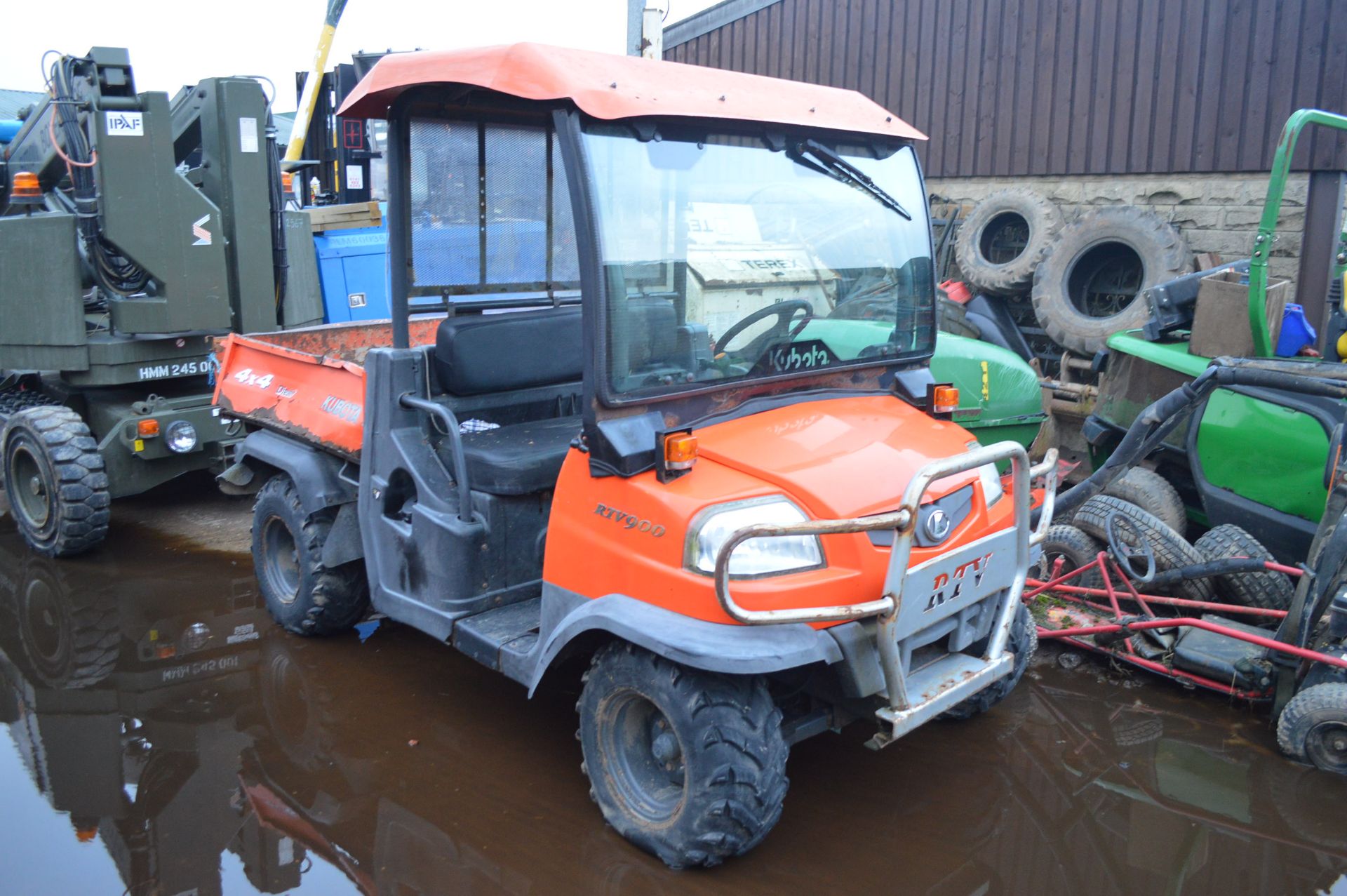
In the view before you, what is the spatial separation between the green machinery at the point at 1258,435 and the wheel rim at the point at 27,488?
20.2ft

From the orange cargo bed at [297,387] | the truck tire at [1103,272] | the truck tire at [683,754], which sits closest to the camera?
the truck tire at [683,754]

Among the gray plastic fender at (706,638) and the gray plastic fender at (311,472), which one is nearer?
the gray plastic fender at (706,638)

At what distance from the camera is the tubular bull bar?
2814 mm

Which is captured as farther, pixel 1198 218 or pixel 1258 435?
pixel 1198 218

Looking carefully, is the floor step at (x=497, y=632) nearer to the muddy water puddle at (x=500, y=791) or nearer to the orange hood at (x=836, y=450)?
the muddy water puddle at (x=500, y=791)

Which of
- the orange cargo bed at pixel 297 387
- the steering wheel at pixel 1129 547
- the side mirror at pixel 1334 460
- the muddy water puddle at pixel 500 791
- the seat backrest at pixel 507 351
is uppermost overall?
the seat backrest at pixel 507 351

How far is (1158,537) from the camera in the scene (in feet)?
16.0

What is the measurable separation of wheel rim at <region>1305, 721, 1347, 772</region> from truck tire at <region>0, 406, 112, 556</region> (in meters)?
5.92

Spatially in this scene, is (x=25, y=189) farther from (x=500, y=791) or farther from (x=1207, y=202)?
(x=1207, y=202)

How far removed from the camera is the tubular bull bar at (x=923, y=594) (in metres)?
2.81

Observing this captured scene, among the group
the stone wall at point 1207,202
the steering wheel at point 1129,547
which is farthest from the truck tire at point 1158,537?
the stone wall at point 1207,202

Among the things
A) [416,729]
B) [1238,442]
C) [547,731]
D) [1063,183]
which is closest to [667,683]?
[547,731]

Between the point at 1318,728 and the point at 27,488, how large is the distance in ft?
22.2

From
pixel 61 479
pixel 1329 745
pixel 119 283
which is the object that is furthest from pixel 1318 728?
pixel 119 283
